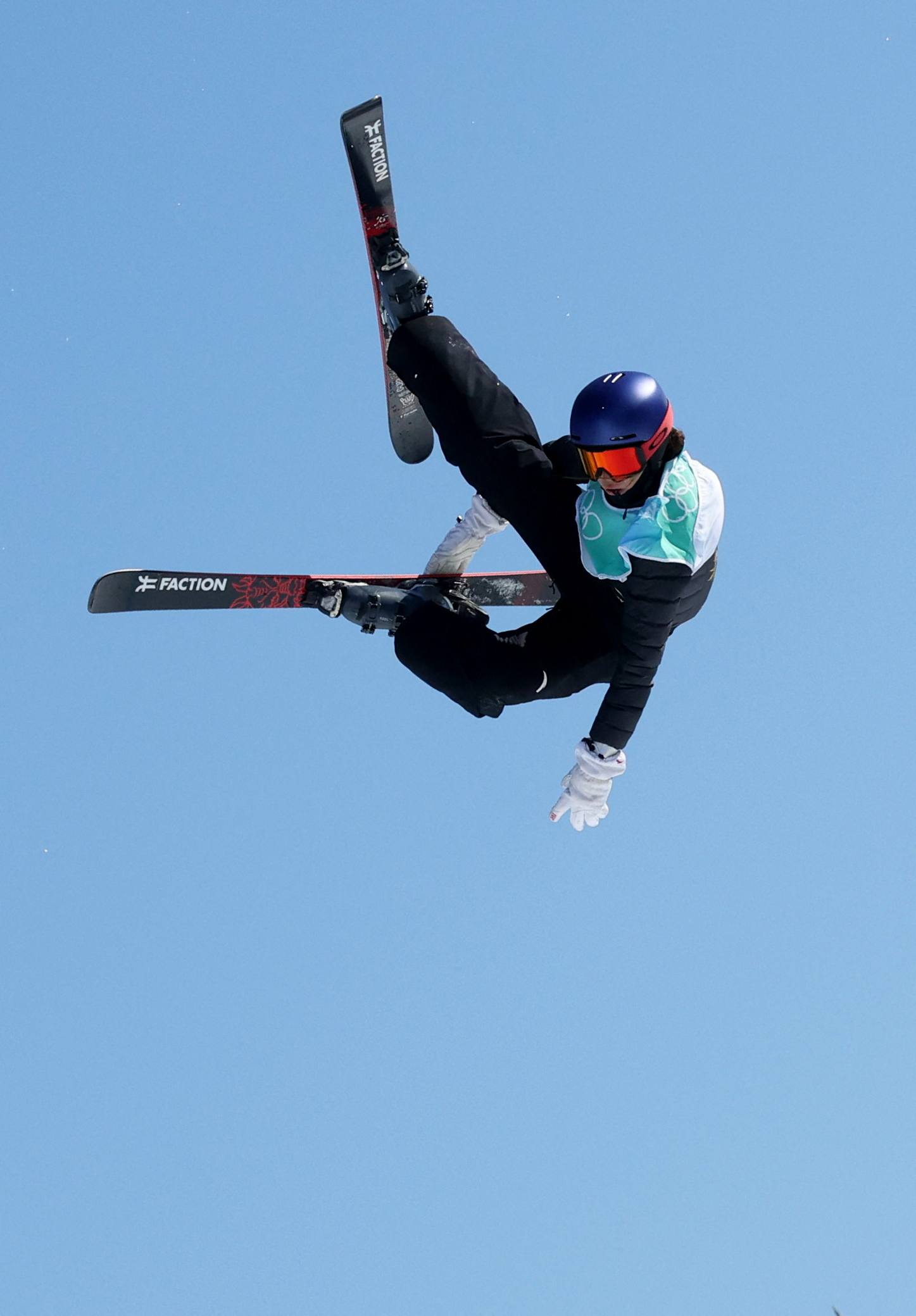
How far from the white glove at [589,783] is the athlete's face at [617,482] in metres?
1.53

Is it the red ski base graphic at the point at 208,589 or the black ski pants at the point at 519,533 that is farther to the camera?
the red ski base graphic at the point at 208,589

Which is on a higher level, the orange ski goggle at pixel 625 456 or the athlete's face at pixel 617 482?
the orange ski goggle at pixel 625 456

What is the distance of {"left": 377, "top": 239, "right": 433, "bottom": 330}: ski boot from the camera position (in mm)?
10117

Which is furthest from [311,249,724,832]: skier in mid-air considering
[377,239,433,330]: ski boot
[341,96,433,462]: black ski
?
[341,96,433,462]: black ski

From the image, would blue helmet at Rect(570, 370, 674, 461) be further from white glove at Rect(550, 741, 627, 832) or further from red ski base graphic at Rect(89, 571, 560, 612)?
red ski base graphic at Rect(89, 571, 560, 612)

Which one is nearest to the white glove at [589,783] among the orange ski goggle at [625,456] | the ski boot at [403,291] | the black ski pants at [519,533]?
the black ski pants at [519,533]

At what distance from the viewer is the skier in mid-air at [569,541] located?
880 cm

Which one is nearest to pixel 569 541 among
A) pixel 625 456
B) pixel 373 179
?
pixel 625 456

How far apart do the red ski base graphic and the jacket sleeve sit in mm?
1786

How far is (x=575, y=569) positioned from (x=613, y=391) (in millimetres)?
1280

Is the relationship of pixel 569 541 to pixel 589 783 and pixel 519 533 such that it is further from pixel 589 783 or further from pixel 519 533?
pixel 589 783

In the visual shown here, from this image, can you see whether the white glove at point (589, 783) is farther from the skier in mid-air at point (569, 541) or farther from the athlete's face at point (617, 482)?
the athlete's face at point (617, 482)

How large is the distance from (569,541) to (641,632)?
782 millimetres

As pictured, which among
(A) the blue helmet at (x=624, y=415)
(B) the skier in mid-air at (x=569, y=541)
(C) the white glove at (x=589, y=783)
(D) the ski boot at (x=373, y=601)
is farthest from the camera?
(D) the ski boot at (x=373, y=601)
